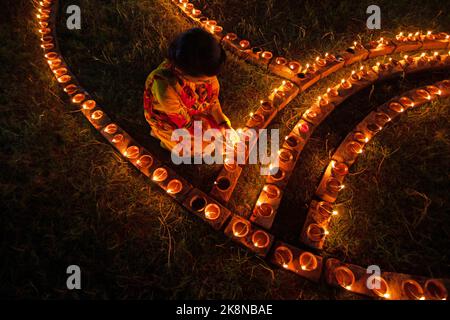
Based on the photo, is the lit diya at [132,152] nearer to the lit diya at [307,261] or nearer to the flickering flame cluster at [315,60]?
the flickering flame cluster at [315,60]

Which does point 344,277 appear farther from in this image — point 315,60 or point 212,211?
point 315,60

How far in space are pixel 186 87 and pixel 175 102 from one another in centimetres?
20

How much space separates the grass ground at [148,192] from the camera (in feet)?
7.79

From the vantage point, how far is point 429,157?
3.04 metres

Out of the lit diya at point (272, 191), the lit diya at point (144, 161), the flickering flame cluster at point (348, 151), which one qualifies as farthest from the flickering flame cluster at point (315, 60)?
the lit diya at point (144, 161)

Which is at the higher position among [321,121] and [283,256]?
[321,121]

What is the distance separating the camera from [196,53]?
1.90 meters

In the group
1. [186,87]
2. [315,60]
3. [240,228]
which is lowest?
[240,228]

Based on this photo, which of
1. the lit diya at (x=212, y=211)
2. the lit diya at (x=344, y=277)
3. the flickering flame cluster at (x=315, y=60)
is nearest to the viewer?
the lit diya at (x=344, y=277)

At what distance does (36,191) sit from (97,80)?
1598mm

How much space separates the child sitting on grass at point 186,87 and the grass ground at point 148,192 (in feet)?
1.65

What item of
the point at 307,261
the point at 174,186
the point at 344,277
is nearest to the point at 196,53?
the point at 174,186

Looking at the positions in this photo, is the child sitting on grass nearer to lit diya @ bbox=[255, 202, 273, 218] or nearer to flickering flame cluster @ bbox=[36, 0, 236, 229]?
flickering flame cluster @ bbox=[36, 0, 236, 229]
